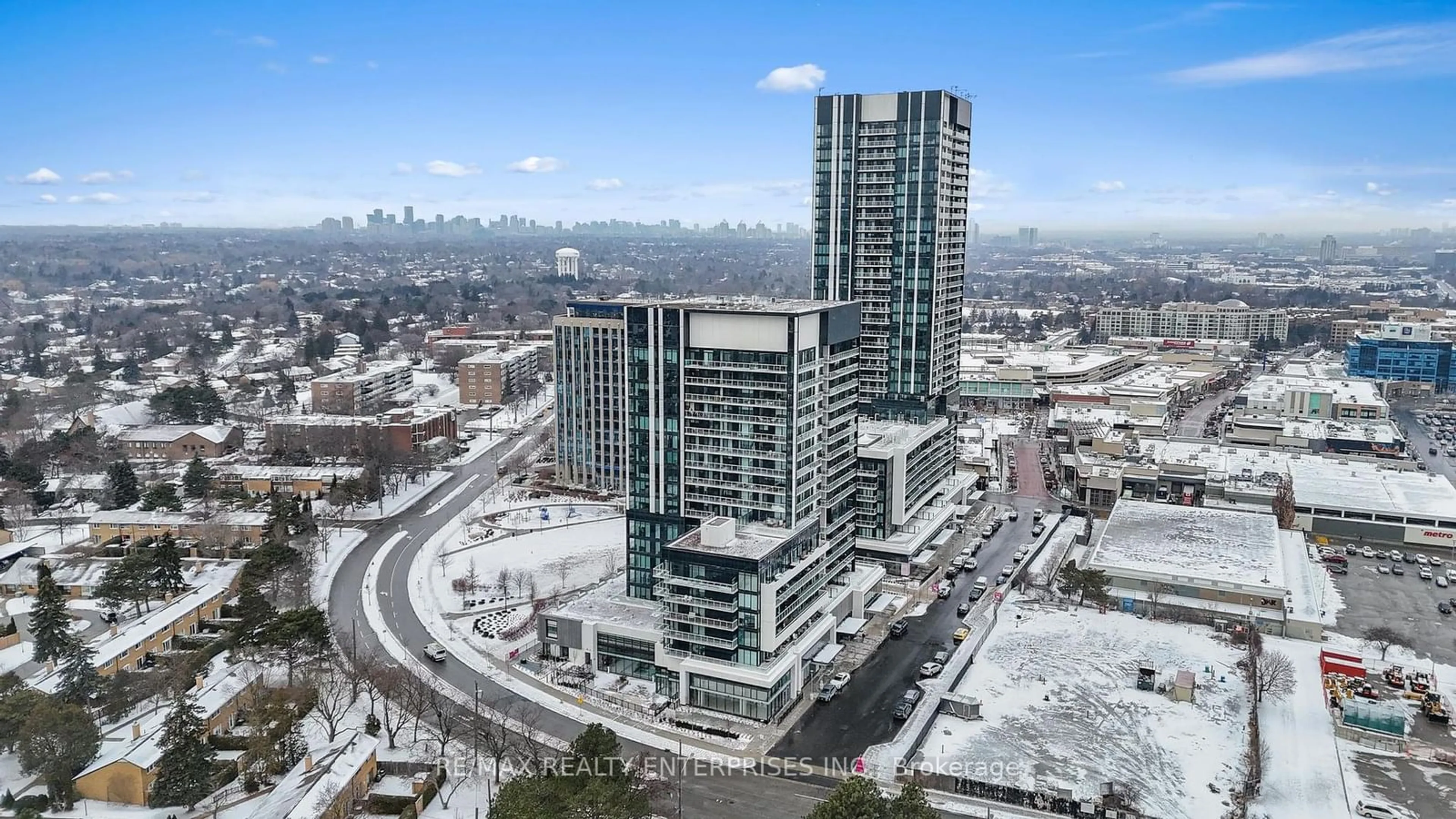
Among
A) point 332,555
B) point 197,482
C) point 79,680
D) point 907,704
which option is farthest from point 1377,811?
point 197,482

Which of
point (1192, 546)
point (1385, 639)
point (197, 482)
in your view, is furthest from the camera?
point (197, 482)

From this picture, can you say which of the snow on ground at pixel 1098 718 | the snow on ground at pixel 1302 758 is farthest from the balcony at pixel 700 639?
the snow on ground at pixel 1302 758

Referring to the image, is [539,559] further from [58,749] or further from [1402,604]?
[1402,604]

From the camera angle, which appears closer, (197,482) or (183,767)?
(183,767)

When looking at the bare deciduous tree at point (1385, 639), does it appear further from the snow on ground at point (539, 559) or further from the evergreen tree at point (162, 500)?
the evergreen tree at point (162, 500)

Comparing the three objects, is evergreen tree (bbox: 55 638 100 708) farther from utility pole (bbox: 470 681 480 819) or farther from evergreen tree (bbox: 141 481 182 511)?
evergreen tree (bbox: 141 481 182 511)

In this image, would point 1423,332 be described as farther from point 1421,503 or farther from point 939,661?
point 939,661
